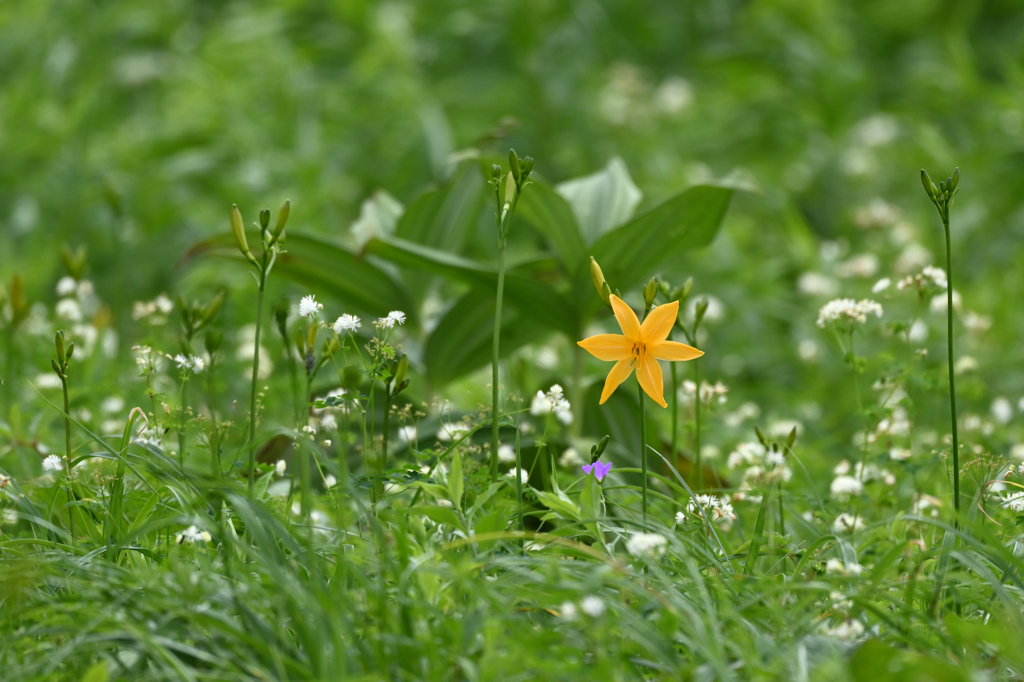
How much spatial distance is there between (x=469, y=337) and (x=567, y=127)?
8.53 feet

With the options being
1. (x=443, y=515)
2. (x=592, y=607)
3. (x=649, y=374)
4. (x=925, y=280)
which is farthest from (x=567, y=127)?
(x=592, y=607)

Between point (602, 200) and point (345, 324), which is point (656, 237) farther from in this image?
point (345, 324)

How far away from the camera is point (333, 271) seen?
1.72 m

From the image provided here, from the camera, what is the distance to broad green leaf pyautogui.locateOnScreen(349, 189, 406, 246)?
1.74 meters

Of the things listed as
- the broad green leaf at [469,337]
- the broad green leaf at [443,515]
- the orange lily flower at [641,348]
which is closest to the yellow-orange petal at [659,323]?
the orange lily flower at [641,348]

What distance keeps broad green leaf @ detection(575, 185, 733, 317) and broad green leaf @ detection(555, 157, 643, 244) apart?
0.34 feet

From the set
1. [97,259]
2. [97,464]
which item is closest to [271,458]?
[97,464]

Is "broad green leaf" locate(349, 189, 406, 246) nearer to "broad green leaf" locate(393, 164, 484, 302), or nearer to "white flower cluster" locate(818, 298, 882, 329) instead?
"broad green leaf" locate(393, 164, 484, 302)

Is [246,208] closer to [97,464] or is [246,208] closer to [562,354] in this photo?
[562,354]

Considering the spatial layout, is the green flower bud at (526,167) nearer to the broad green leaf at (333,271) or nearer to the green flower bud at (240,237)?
the green flower bud at (240,237)

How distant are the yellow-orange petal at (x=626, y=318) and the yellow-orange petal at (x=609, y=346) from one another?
0.01m

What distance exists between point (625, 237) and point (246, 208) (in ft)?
6.35

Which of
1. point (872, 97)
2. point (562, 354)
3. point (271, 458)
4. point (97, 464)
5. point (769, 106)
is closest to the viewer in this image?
point (97, 464)

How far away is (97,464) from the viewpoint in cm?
121
